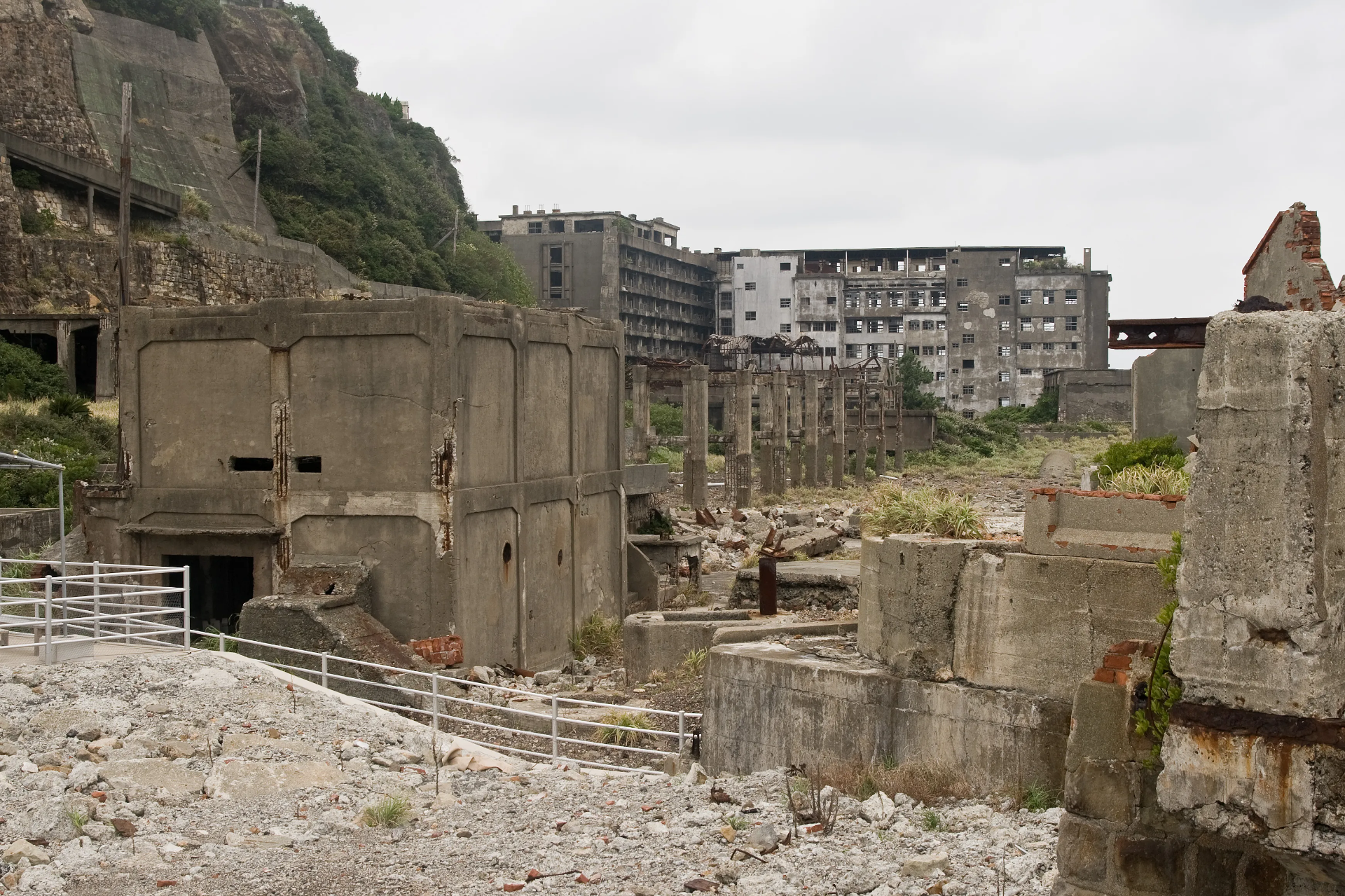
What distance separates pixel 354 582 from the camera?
48.8ft

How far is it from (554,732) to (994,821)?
417cm

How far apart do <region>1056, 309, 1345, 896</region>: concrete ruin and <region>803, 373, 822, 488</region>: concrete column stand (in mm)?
42521

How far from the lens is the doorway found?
57.8ft

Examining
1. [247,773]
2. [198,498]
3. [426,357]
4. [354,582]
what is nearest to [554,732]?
[247,773]

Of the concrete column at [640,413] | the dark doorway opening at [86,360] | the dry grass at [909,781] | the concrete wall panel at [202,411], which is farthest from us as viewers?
the concrete column at [640,413]

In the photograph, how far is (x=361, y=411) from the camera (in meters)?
15.4

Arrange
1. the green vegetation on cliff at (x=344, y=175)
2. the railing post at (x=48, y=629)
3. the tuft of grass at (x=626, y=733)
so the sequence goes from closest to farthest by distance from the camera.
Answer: the railing post at (x=48, y=629) < the tuft of grass at (x=626, y=733) < the green vegetation on cliff at (x=344, y=175)

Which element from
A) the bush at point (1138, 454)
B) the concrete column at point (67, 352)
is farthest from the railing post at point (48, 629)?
the concrete column at point (67, 352)

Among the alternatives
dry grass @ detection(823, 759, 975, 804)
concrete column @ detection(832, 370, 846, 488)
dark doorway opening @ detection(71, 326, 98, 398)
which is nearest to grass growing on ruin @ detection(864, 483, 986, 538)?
dry grass @ detection(823, 759, 975, 804)

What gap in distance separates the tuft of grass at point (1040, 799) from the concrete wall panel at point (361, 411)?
8836mm

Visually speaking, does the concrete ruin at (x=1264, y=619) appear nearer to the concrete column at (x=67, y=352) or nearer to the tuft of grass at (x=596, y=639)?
the tuft of grass at (x=596, y=639)

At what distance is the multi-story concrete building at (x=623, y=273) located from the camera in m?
83.8

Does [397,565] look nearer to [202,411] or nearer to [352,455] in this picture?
[352,455]

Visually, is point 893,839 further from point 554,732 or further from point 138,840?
point 138,840
